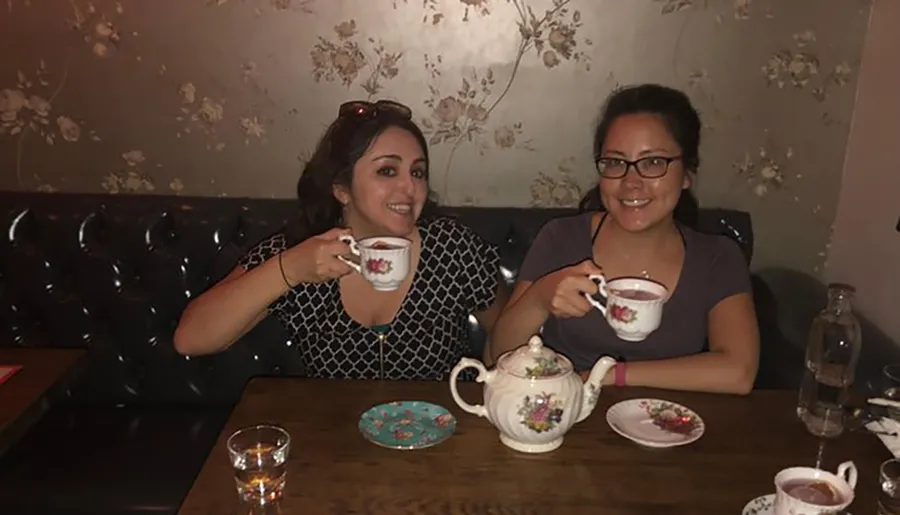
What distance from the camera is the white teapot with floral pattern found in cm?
140

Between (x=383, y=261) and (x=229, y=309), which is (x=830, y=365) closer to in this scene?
(x=383, y=261)

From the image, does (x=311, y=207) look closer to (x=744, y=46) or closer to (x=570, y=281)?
(x=570, y=281)

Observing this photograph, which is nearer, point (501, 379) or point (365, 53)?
point (501, 379)

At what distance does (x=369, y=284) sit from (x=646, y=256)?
0.65 m

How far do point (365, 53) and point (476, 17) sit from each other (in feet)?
1.11

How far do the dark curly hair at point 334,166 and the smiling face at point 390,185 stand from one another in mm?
22

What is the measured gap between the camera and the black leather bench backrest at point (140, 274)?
2.38 meters

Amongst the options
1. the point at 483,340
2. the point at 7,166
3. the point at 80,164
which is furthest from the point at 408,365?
the point at 7,166

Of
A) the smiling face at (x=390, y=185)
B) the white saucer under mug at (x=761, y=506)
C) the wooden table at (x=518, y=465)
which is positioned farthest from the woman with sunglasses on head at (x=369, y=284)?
the white saucer under mug at (x=761, y=506)

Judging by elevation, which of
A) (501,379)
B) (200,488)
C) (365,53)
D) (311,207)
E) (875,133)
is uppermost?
(365,53)

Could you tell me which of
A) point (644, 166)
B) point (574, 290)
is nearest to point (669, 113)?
point (644, 166)

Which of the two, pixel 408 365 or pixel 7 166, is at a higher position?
pixel 7 166

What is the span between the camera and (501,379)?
1.43 m

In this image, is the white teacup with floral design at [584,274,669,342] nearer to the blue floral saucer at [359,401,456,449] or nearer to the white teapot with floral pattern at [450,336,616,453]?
the white teapot with floral pattern at [450,336,616,453]
